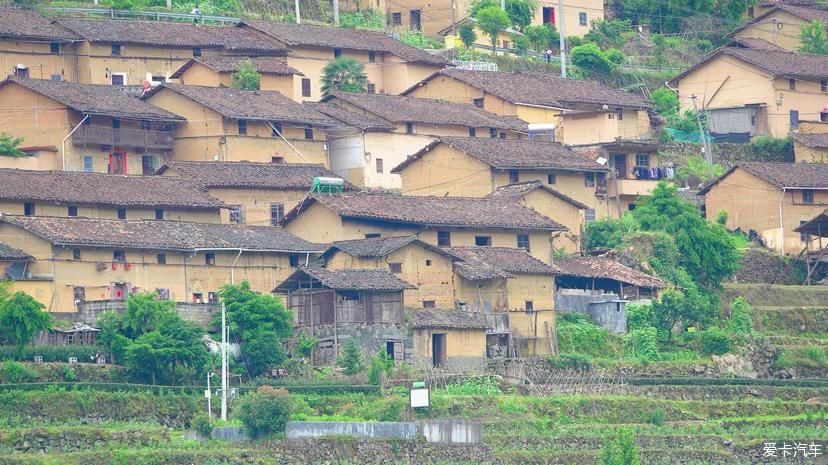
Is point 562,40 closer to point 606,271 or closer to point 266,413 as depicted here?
point 606,271

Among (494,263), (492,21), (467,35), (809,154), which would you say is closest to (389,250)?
(494,263)

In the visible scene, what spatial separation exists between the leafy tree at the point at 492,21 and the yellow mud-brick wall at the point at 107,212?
1140 inches

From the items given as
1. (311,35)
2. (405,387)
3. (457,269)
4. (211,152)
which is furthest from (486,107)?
(405,387)

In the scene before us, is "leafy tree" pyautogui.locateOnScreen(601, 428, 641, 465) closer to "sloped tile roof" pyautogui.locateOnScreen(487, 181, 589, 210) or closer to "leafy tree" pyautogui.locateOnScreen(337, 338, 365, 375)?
"leafy tree" pyautogui.locateOnScreen(337, 338, 365, 375)

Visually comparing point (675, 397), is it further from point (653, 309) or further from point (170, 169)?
point (170, 169)

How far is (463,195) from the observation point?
70688 mm

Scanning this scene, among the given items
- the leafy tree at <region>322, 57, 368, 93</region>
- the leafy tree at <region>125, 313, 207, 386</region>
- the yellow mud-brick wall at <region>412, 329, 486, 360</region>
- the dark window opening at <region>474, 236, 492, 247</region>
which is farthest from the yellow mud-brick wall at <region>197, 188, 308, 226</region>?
the leafy tree at <region>322, 57, 368, 93</region>

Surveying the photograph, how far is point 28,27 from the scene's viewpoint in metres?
75.0

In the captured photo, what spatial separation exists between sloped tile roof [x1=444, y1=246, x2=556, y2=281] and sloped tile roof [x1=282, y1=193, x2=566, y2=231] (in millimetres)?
890

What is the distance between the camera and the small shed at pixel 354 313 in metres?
58.4

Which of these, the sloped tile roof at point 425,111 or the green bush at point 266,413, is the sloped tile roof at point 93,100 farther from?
the green bush at point 266,413

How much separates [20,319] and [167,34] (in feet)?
84.7

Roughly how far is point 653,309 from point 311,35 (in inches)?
851

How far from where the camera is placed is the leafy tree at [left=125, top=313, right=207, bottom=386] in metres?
54.0
